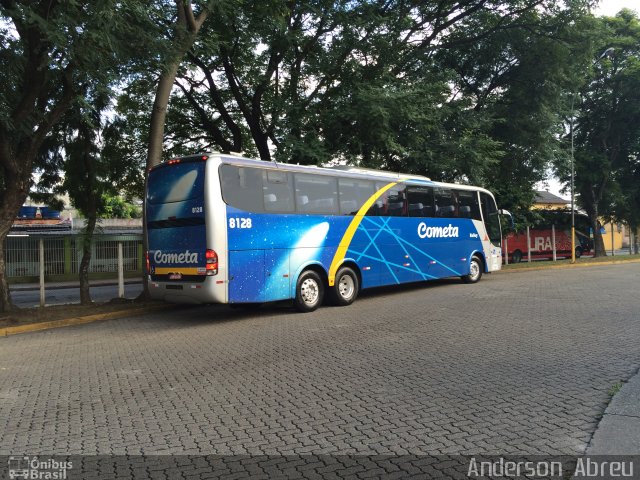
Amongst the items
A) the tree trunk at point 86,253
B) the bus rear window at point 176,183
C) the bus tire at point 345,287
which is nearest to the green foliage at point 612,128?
the bus tire at point 345,287

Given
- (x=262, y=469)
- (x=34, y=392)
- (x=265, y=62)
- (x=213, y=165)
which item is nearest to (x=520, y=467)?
(x=262, y=469)

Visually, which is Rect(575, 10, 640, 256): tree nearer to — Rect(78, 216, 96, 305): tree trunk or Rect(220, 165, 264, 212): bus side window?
Rect(220, 165, 264, 212): bus side window

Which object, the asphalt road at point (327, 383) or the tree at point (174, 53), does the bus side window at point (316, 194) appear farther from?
the tree at point (174, 53)

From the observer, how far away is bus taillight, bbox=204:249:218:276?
977 centimetres

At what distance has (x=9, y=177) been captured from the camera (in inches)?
432

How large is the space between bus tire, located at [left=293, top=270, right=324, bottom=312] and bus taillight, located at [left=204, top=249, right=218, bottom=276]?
7.19 feet

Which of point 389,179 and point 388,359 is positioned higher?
point 389,179

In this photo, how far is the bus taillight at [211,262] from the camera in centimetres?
977

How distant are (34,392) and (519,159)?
21.3 m

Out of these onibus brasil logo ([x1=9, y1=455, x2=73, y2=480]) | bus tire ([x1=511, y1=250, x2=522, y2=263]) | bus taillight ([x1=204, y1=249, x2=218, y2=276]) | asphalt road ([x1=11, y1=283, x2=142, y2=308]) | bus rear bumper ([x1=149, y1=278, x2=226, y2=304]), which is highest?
bus taillight ([x1=204, y1=249, x2=218, y2=276])

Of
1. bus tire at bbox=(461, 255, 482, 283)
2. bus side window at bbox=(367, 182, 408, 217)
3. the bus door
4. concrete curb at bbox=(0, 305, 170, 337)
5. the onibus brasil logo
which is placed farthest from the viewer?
the bus door

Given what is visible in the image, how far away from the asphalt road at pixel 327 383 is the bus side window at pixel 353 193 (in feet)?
11.1

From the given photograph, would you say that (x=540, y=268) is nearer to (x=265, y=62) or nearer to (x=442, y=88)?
(x=442, y=88)

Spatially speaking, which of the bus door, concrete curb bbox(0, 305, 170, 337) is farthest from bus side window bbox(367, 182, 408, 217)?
concrete curb bbox(0, 305, 170, 337)
